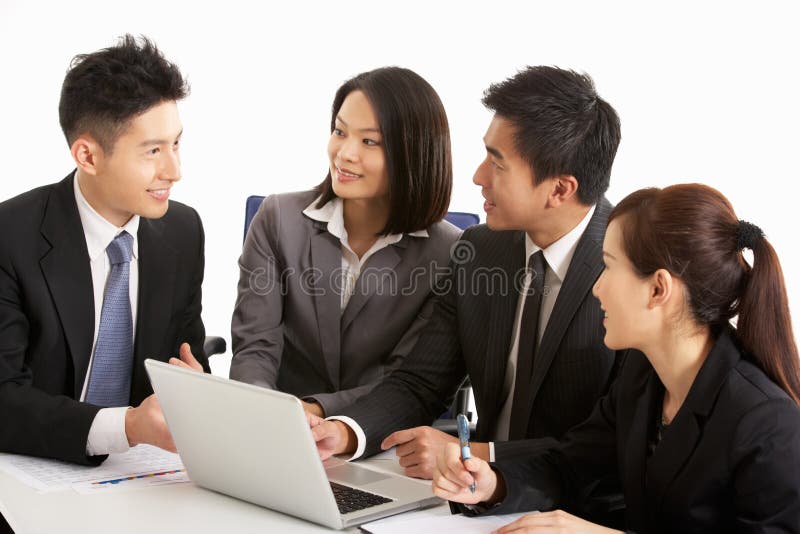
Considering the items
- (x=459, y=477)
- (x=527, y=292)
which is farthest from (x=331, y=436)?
(x=527, y=292)

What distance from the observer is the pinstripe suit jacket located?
2.05 meters

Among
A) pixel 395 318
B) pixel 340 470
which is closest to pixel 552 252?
pixel 395 318

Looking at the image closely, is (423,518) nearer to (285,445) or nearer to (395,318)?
(285,445)

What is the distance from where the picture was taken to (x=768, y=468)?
1401mm

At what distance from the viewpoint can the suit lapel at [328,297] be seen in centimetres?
250

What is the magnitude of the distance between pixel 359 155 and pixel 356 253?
28 centimetres

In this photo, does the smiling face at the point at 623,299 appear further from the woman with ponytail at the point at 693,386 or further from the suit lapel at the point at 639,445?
the suit lapel at the point at 639,445

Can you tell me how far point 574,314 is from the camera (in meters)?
2.05

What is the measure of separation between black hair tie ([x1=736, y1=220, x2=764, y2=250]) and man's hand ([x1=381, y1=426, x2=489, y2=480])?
2.24ft

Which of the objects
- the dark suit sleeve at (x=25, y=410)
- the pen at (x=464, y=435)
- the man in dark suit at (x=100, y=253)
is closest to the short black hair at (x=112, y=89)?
the man in dark suit at (x=100, y=253)

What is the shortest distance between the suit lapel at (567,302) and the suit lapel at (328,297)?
0.62m

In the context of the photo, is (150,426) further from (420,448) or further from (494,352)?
(494,352)

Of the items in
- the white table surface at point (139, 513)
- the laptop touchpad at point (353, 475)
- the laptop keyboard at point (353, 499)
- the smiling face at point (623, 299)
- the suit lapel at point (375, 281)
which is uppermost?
the smiling face at point (623, 299)

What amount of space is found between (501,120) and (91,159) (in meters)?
0.96
